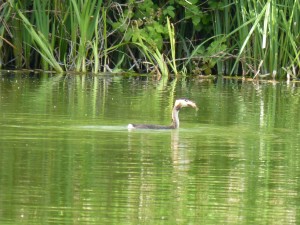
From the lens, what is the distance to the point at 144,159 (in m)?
10.3

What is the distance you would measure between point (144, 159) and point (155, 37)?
11.0m

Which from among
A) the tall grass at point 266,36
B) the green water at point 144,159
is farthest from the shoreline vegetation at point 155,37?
the green water at point 144,159

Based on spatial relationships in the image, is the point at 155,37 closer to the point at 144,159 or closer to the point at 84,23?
the point at 84,23

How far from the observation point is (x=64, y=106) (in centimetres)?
1466

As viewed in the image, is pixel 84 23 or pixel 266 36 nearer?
pixel 266 36

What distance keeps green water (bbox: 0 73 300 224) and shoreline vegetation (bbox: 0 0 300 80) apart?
3.11 meters

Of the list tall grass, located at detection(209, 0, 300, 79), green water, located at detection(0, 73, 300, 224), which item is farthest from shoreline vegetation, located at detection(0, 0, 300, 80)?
green water, located at detection(0, 73, 300, 224)

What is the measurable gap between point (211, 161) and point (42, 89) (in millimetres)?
7413

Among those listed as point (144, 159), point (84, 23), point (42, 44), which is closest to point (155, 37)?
point (84, 23)

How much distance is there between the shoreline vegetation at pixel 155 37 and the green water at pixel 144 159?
311 centimetres

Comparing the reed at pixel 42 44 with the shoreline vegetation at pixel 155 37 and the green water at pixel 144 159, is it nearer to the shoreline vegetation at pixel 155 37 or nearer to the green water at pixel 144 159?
the shoreline vegetation at pixel 155 37

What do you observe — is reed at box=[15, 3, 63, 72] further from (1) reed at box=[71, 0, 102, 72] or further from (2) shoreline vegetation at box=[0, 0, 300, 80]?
(1) reed at box=[71, 0, 102, 72]

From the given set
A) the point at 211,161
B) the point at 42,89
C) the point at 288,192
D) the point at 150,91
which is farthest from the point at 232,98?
the point at 288,192

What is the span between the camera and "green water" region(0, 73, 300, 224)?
7.93m
